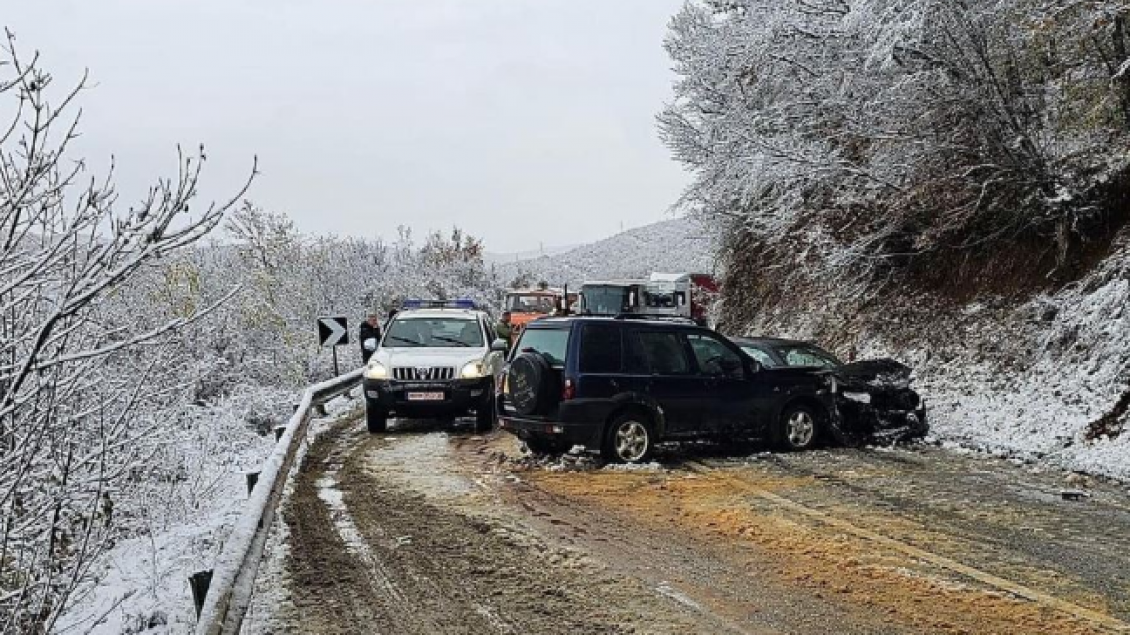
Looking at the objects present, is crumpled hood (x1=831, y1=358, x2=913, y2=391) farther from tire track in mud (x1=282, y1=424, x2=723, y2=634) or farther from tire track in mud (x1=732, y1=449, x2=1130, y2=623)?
tire track in mud (x1=282, y1=424, x2=723, y2=634)

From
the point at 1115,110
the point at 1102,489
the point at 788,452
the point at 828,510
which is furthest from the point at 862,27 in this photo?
the point at 828,510

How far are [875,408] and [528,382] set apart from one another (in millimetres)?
4990

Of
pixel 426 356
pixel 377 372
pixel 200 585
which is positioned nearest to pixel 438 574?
pixel 200 585

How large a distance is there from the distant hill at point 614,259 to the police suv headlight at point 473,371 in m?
58.9

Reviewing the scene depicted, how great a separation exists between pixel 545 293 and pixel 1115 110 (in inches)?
730

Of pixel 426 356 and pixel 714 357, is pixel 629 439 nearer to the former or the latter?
pixel 714 357

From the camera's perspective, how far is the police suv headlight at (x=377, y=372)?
1362cm

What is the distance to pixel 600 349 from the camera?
10961mm

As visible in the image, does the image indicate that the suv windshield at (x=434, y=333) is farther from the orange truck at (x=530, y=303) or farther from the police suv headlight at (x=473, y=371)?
the orange truck at (x=530, y=303)

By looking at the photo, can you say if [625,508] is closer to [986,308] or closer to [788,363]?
[788,363]

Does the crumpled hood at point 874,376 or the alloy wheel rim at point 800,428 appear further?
the crumpled hood at point 874,376

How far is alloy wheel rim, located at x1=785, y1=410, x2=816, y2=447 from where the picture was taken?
1201 centimetres

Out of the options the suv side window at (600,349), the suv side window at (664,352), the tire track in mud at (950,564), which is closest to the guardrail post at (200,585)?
the tire track in mud at (950,564)

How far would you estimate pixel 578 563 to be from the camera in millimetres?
A: 6758
